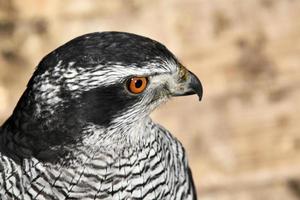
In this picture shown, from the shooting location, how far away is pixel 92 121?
5.34 meters

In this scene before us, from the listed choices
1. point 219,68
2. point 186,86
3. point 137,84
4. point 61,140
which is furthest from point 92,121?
point 219,68

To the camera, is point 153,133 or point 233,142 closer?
point 153,133

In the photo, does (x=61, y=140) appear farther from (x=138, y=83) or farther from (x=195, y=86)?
(x=195, y=86)

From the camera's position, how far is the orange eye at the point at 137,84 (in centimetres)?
525

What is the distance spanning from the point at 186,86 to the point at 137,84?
0.37m

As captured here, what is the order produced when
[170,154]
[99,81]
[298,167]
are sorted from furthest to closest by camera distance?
[298,167] → [170,154] → [99,81]

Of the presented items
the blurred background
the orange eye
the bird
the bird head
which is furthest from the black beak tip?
the blurred background

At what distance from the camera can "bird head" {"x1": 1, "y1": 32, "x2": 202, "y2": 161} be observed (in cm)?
520

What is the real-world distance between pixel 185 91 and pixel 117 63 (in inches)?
20.2

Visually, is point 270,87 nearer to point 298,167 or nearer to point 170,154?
point 298,167

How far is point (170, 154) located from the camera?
602cm

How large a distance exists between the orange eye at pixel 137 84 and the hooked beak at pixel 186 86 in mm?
246

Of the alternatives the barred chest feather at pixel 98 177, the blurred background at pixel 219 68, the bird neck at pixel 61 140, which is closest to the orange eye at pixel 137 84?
the bird neck at pixel 61 140

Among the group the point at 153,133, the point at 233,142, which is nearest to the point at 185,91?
the point at 153,133
